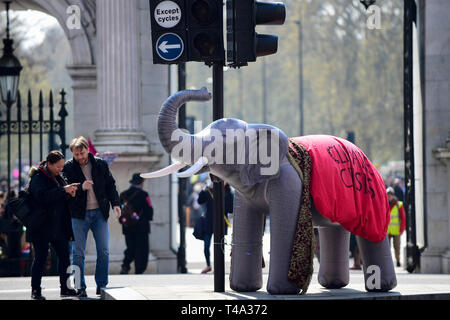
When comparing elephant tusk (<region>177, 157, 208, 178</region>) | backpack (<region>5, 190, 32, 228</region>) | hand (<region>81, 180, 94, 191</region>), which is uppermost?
elephant tusk (<region>177, 157, 208, 178</region>)

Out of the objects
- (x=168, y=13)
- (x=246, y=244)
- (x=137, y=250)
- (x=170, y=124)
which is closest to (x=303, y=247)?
(x=246, y=244)

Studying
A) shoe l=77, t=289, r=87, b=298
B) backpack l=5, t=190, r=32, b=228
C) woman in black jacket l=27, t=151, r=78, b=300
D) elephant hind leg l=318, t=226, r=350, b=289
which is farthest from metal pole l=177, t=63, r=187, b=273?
elephant hind leg l=318, t=226, r=350, b=289

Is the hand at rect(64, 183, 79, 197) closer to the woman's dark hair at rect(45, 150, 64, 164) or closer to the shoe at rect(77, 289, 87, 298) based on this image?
the woman's dark hair at rect(45, 150, 64, 164)

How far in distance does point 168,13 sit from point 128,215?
719 cm

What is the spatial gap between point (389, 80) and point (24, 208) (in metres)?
45.0

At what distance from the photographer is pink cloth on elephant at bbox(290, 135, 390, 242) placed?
10.1 m

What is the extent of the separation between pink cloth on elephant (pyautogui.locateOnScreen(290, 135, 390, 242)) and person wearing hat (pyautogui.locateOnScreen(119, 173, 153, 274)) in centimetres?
631

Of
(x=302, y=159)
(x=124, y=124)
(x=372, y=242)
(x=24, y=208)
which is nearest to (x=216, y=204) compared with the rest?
(x=302, y=159)

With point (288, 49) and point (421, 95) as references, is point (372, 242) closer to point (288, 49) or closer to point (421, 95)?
point (421, 95)

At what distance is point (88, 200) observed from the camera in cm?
1150

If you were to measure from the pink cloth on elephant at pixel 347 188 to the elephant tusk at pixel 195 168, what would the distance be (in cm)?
108

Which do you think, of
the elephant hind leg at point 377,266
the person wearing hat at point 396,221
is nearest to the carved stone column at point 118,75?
the person wearing hat at point 396,221

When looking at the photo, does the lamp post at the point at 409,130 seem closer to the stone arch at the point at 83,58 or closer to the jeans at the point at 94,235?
the stone arch at the point at 83,58

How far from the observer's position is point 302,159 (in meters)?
10.2
